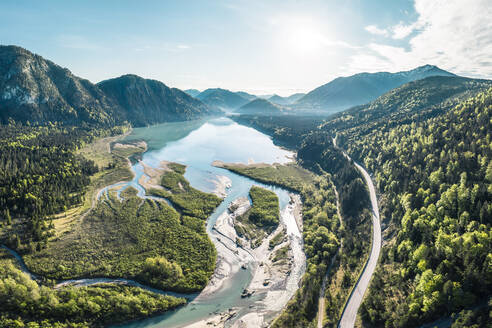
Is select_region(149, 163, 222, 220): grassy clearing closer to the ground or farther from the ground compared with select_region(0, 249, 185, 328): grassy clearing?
farther from the ground

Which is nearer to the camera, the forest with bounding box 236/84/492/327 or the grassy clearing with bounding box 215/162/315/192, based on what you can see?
the forest with bounding box 236/84/492/327

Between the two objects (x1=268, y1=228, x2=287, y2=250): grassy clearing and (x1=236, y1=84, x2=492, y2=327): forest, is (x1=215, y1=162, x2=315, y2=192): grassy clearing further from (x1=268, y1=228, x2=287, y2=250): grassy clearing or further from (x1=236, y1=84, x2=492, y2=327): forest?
(x1=268, y1=228, x2=287, y2=250): grassy clearing

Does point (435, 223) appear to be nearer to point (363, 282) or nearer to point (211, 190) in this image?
point (363, 282)

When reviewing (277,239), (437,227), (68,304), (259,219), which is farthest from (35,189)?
(437,227)

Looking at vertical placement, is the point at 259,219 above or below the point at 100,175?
below

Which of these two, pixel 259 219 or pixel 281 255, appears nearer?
pixel 281 255

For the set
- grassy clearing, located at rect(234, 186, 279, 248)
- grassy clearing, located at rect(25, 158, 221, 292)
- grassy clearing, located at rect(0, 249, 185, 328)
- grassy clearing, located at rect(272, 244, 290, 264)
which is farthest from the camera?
grassy clearing, located at rect(234, 186, 279, 248)

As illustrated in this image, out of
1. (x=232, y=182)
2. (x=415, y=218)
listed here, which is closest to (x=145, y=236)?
(x=232, y=182)

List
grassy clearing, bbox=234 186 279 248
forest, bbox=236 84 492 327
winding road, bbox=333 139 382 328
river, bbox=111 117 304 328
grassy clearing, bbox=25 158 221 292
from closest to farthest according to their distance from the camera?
forest, bbox=236 84 492 327 → winding road, bbox=333 139 382 328 → river, bbox=111 117 304 328 → grassy clearing, bbox=25 158 221 292 → grassy clearing, bbox=234 186 279 248

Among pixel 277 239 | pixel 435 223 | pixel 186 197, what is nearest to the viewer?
pixel 435 223

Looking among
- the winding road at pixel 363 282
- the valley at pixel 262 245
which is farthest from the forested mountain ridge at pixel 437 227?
the winding road at pixel 363 282

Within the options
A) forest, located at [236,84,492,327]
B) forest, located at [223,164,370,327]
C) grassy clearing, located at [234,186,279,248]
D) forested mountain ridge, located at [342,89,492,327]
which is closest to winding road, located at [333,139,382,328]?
forest, located at [223,164,370,327]
